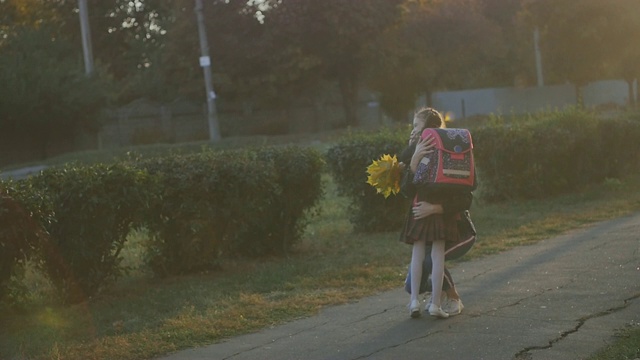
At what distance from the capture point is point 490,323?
775cm

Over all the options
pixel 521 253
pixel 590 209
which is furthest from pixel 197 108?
pixel 521 253

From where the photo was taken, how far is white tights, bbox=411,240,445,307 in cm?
793

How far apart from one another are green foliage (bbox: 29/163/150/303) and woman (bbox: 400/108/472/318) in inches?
108

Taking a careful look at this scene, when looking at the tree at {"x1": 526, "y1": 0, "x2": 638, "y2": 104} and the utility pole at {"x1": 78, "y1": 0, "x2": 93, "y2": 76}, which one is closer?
the utility pole at {"x1": 78, "y1": 0, "x2": 93, "y2": 76}

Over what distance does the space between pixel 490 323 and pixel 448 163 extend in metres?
1.23

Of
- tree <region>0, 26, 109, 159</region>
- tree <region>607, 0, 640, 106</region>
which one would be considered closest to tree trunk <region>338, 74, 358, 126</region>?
tree <region>607, 0, 640, 106</region>

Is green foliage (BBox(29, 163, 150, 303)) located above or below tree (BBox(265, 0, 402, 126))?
below

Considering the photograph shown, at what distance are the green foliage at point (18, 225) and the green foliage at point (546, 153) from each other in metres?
8.77

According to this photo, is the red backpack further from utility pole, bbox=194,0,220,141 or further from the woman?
utility pole, bbox=194,0,220,141

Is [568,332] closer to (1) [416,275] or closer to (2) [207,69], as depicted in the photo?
(1) [416,275]

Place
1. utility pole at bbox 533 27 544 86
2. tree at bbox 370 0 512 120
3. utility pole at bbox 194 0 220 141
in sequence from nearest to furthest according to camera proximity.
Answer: utility pole at bbox 194 0 220 141
tree at bbox 370 0 512 120
utility pole at bbox 533 27 544 86

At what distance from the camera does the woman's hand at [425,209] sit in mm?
7875

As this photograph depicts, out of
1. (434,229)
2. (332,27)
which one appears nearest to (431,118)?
(434,229)

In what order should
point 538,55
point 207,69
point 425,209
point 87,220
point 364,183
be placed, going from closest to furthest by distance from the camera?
point 425,209 → point 87,220 → point 364,183 → point 207,69 → point 538,55
